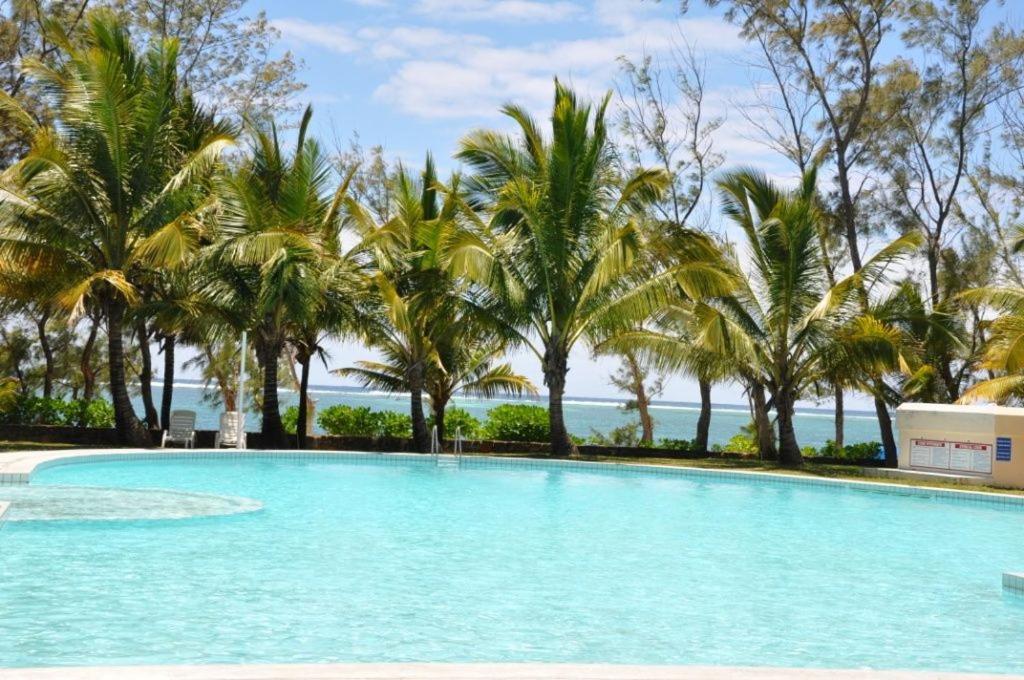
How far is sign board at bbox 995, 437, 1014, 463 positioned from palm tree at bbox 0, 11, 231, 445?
13422 millimetres

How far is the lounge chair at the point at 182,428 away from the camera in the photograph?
1806cm

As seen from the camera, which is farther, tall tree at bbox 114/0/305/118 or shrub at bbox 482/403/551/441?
tall tree at bbox 114/0/305/118

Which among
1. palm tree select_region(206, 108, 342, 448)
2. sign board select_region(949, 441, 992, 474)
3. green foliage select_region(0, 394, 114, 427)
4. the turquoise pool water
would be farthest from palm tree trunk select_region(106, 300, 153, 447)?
sign board select_region(949, 441, 992, 474)

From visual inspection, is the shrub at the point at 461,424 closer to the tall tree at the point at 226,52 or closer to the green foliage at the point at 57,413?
the green foliage at the point at 57,413

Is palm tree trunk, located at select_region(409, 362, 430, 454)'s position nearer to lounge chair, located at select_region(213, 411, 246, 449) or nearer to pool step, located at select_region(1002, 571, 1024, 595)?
lounge chair, located at select_region(213, 411, 246, 449)

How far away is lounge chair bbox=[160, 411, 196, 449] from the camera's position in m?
18.1

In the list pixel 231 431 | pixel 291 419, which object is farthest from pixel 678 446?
pixel 231 431

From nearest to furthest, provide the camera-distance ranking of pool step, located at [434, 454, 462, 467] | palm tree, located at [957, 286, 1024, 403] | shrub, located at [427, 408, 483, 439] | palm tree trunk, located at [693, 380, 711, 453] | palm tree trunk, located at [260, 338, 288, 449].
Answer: palm tree, located at [957, 286, 1024, 403] < pool step, located at [434, 454, 462, 467] < palm tree trunk, located at [260, 338, 288, 449] < shrub, located at [427, 408, 483, 439] < palm tree trunk, located at [693, 380, 711, 453]

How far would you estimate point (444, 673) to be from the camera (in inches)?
161

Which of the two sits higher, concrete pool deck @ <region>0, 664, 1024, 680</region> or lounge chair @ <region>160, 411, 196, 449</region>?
lounge chair @ <region>160, 411, 196, 449</region>

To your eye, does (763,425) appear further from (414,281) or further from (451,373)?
(414,281)

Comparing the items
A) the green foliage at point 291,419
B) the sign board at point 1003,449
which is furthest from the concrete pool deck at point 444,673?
the green foliage at point 291,419

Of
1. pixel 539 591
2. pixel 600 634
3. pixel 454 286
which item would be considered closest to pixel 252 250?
pixel 454 286

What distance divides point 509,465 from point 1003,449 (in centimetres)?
807
